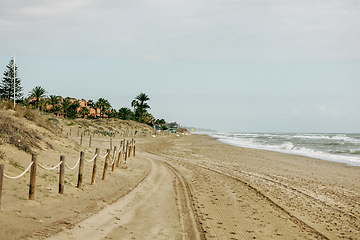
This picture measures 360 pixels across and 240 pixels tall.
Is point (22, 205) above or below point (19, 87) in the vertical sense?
below

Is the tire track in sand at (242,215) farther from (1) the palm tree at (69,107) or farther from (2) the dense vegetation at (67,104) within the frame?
(1) the palm tree at (69,107)

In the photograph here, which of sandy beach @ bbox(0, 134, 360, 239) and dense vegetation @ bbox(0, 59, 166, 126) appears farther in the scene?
dense vegetation @ bbox(0, 59, 166, 126)

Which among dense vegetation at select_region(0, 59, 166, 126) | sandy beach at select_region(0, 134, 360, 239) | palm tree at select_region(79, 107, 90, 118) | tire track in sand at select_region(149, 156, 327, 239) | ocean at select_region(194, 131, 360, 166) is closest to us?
sandy beach at select_region(0, 134, 360, 239)

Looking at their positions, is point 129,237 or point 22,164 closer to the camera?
point 129,237

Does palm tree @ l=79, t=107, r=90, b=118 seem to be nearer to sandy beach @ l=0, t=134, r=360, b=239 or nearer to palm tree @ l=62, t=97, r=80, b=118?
palm tree @ l=62, t=97, r=80, b=118

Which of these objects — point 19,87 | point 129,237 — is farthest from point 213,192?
point 19,87

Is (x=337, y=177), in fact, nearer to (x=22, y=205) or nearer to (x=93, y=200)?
(x=93, y=200)

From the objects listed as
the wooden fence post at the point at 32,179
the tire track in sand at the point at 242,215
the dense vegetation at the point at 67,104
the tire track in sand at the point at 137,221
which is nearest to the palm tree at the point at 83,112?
the dense vegetation at the point at 67,104

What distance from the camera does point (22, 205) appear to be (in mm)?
7113

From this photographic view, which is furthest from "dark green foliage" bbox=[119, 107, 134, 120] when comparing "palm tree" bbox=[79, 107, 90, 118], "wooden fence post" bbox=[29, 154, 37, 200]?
"wooden fence post" bbox=[29, 154, 37, 200]

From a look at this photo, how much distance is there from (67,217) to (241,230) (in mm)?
4807

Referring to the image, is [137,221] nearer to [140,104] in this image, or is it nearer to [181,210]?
[181,210]

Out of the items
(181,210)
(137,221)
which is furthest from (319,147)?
(137,221)

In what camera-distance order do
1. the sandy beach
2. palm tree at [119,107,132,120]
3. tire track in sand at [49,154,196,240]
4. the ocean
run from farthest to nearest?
palm tree at [119,107,132,120], the ocean, the sandy beach, tire track in sand at [49,154,196,240]
